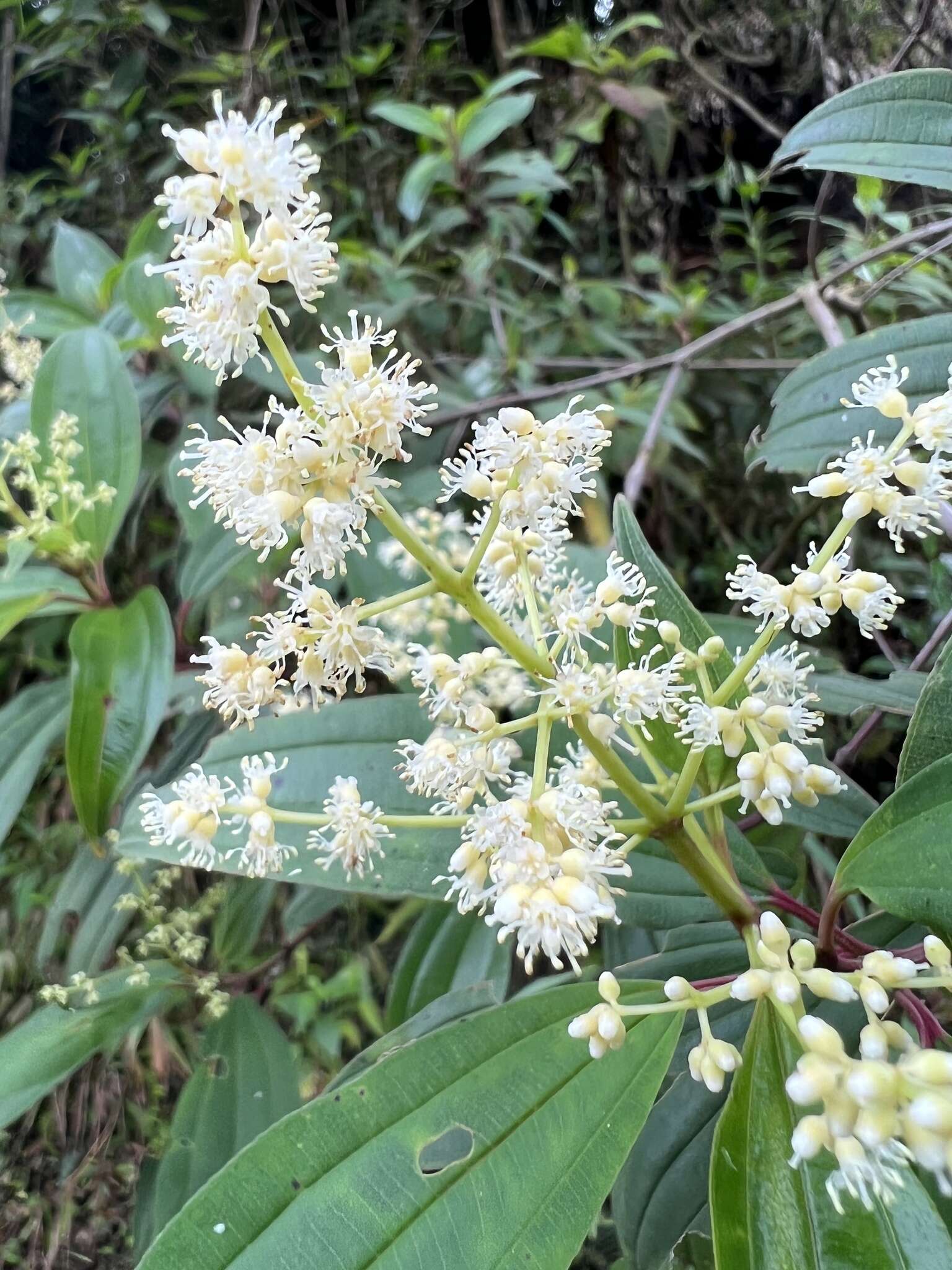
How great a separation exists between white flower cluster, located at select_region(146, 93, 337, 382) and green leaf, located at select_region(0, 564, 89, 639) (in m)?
0.75

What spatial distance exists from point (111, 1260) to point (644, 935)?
146cm

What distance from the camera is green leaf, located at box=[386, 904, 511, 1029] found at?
1077 mm

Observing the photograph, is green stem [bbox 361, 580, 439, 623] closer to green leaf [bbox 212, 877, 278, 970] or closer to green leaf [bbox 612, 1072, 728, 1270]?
green leaf [bbox 612, 1072, 728, 1270]

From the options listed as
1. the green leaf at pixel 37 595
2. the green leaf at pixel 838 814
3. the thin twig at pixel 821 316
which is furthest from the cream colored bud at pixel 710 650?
the green leaf at pixel 37 595

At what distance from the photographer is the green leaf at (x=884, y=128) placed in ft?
2.59

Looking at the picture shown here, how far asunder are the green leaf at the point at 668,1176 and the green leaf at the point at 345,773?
0.31 meters

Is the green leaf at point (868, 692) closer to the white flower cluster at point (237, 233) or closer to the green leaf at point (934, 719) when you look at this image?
the green leaf at point (934, 719)

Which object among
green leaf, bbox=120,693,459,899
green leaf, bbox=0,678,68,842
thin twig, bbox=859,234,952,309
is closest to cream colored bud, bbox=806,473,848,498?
green leaf, bbox=120,693,459,899

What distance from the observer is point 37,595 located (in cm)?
116

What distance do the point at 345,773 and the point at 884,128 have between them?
848 millimetres

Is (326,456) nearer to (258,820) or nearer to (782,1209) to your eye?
(258,820)

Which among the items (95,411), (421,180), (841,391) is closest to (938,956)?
(841,391)

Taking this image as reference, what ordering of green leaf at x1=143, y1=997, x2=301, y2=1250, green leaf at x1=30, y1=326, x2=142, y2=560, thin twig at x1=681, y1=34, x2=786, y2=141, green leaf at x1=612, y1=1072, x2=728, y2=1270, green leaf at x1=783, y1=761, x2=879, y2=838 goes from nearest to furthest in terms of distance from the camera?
green leaf at x1=612, y1=1072, x2=728, y2=1270 → green leaf at x1=783, y1=761, x2=879, y2=838 → green leaf at x1=143, y1=997, x2=301, y2=1250 → green leaf at x1=30, y1=326, x2=142, y2=560 → thin twig at x1=681, y1=34, x2=786, y2=141

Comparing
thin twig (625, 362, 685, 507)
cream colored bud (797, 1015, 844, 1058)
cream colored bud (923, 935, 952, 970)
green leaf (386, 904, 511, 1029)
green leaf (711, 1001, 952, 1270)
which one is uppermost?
cream colored bud (923, 935, 952, 970)
